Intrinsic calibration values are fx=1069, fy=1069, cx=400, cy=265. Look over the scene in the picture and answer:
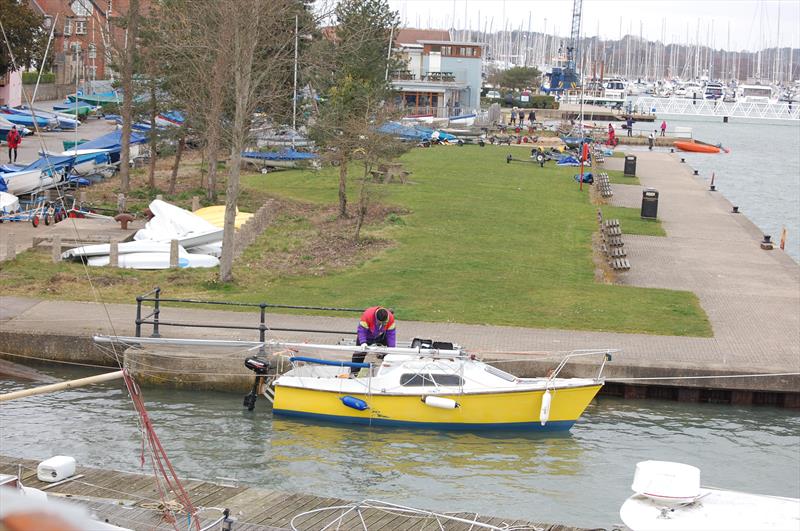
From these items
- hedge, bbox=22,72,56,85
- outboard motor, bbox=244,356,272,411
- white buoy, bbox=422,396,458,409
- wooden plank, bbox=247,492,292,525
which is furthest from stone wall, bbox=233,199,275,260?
hedge, bbox=22,72,56,85

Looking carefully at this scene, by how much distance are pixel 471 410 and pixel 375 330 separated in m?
2.51

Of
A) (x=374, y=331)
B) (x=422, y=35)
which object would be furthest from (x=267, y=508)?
(x=422, y=35)

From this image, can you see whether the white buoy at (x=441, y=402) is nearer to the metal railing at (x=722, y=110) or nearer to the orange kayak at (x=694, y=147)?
the orange kayak at (x=694, y=147)

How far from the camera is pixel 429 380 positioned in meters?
20.2

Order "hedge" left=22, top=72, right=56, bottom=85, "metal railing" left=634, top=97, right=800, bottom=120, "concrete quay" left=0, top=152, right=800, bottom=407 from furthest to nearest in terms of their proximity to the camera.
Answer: "metal railing" left=634, top=97, right=800, bottom=120
"hedge" left=22, top=72, right=56, bottom=85
"concrete quay" left=0, top=152, right=800, bottom=407

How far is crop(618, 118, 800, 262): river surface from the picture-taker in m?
58.6

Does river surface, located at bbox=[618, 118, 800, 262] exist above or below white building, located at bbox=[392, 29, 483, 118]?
below

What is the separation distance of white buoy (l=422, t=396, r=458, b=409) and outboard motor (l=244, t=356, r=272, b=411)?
3315 millimetres

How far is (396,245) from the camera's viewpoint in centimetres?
3588

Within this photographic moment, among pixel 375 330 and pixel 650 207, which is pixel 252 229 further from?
pixel 650 207

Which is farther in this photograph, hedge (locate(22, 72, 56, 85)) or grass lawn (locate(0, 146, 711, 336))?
hedge (locate(22, 72, 56, 85))

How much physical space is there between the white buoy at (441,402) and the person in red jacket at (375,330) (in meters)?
1.59

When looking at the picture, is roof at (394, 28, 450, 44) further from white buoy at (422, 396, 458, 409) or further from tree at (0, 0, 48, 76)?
white buoy at (422, 396, 458, 409)

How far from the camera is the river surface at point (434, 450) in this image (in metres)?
17.6
